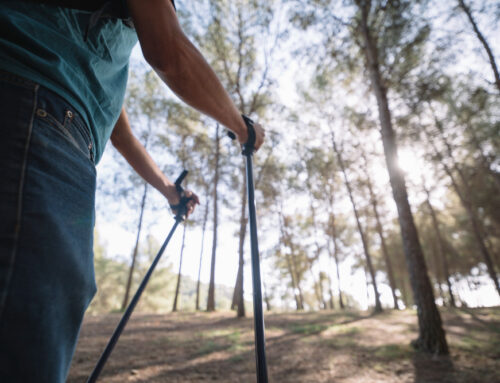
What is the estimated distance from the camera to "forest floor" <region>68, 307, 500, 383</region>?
387 centimetres

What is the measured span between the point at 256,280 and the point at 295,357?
4.84 meters

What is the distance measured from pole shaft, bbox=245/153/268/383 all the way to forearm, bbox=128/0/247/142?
1.74 feet

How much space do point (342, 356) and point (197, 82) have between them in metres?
5.74

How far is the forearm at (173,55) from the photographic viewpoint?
75 centimetres

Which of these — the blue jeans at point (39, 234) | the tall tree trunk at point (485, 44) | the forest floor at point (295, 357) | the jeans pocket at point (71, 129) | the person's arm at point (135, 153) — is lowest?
the forest floor at point (295, 357)

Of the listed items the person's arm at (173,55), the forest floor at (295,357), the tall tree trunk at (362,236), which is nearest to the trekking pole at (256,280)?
the person's arm at (173,55)

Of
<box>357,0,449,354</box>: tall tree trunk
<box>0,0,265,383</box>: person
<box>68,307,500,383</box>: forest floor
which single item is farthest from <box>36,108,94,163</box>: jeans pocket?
<box>357,0,449,354</box>: tall tree trunk

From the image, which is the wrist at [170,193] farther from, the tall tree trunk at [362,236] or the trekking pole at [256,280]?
the tall tree trunk at [362,236]

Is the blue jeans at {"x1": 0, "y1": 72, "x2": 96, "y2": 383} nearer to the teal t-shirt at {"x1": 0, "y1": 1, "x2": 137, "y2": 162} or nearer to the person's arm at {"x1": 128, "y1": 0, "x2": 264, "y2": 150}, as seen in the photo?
the teal t-shirt at {"x1": 0, "y1": 1, "x2": 137, "y2": 162}

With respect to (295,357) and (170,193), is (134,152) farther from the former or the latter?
(295,357)

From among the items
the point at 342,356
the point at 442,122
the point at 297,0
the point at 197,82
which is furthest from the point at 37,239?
the point at 442,122

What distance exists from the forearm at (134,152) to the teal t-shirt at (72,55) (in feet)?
1.70

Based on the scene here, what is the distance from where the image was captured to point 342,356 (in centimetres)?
488

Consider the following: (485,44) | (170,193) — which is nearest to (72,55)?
(170,193)
